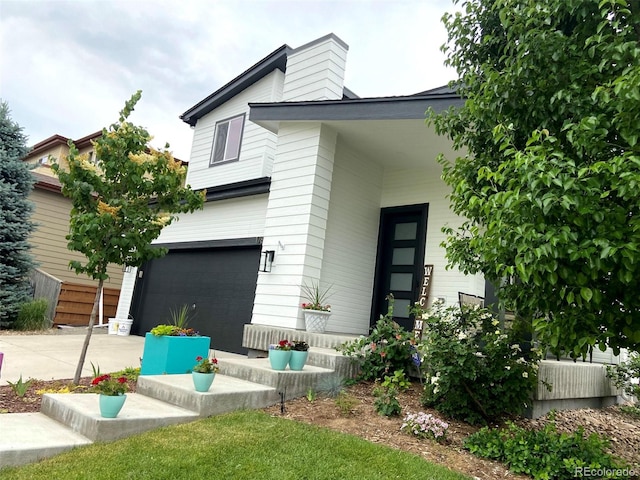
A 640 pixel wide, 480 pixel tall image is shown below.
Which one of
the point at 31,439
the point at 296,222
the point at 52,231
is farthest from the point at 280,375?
the point at 52,231

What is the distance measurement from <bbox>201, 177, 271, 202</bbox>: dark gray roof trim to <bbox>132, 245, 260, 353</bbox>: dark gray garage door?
3.60ft

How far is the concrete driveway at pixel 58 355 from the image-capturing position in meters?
6.00

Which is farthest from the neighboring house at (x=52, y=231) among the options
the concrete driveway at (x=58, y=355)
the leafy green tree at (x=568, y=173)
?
the leafy green tree at (x=568, y=173)

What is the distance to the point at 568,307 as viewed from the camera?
283 centimetres

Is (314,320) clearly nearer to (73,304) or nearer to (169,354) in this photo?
(169,354)

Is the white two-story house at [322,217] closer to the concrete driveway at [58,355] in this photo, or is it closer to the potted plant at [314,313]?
the potted plant at [314,313]

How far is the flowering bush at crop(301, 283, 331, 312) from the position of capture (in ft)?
22.1

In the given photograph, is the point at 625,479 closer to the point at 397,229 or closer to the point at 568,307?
the point at 568,307

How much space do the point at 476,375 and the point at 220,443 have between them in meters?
2.47

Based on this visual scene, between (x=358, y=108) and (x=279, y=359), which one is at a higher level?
(x=358, y=108)

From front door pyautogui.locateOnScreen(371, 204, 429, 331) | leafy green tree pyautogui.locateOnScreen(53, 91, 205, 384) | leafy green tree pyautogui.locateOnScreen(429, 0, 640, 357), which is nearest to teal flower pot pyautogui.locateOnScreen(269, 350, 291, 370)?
leafy green tree pyautogui.locateOnScreen(53, 91, 205, 384)

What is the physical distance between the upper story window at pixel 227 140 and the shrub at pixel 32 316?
5593 millimetres

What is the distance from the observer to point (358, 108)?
22.1ft

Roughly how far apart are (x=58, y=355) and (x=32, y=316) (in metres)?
4.65
